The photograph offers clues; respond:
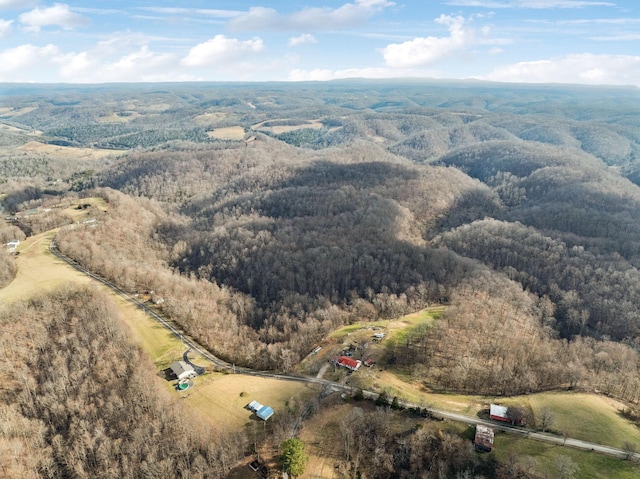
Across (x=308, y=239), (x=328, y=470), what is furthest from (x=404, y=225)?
(x=328, y=470)

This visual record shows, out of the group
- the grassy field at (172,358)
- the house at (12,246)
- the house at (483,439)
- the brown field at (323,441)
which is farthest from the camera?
the house at (12,246)

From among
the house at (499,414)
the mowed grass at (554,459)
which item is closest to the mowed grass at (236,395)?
the house at (499,414)

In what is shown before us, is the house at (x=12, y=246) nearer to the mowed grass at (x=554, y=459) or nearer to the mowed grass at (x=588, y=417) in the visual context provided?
the mowed grass at (x=554, y=459)

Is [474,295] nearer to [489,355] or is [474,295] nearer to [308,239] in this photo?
[489,355]

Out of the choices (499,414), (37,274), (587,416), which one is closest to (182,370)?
(499,414)

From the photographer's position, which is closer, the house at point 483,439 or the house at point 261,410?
the house at point 483,439

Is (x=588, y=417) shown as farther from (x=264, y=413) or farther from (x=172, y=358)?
(x=172, y=358)

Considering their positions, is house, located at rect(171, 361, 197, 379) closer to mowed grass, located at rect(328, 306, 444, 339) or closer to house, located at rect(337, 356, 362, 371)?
house, located at rect(337, 356, 362, 371)
